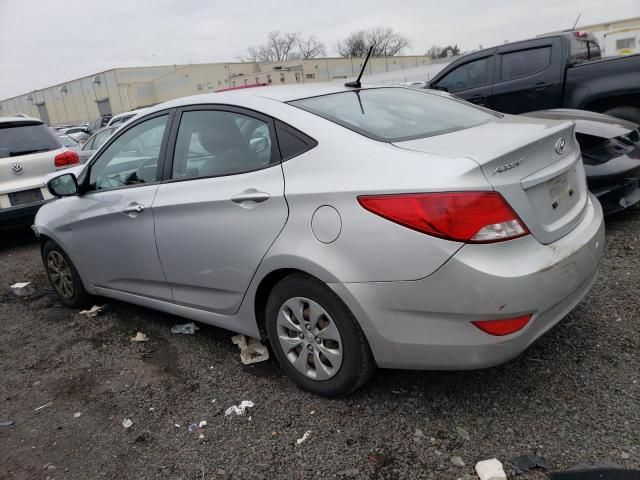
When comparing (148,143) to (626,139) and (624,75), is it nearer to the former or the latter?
(626,139)

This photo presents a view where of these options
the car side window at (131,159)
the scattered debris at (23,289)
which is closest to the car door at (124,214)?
the car side window at (131,159)

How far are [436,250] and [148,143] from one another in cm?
228

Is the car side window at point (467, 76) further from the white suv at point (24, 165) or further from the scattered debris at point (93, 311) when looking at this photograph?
the scattered debris at point (93, 311)

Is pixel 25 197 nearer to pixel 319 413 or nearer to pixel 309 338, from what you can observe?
pixel 309 338

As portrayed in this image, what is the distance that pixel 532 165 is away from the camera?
7.64ft

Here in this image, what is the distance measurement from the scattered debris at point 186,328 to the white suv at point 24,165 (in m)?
3.96

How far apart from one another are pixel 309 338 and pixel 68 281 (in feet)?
9.25

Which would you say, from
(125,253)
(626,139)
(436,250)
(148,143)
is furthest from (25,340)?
(626,139)

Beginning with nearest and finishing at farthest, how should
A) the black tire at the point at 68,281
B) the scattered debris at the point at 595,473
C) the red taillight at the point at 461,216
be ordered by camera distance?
the scattered debris at the point at 595,473, the red taillight at the point at 461,216, the black tire at the point at 68,281

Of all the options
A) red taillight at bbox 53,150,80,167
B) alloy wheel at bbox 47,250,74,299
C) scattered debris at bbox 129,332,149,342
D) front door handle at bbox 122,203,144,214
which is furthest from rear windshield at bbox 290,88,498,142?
red taillight at bbox 53,150,80,167

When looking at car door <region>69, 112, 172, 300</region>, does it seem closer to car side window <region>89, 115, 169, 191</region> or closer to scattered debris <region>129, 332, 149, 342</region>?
car side window <region>89, 115, 169, 191</region>

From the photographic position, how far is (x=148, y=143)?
352 cm

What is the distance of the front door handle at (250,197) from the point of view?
8.67ft

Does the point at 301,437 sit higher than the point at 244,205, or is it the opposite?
the point at 244,205
